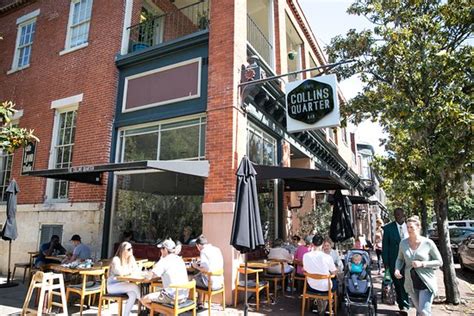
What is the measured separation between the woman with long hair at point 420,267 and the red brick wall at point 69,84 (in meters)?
7.27

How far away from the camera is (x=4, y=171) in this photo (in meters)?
11.5

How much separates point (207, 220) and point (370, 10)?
757 cm

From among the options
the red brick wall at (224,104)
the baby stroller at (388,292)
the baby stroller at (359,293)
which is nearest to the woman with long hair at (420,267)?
the baby stroller at (359,293)

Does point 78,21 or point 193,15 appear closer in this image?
point 78,21

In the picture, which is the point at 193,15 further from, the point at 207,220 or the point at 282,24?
the point at 207,220

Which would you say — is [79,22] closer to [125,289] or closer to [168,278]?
[125,289]

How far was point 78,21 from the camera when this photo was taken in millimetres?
10961

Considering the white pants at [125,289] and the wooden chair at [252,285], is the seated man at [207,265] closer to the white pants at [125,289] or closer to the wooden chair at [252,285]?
the wooden chair at [252,285]

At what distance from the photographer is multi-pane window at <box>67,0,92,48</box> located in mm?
10680

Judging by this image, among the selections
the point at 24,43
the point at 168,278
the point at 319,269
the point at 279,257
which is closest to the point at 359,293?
the point at 319,269

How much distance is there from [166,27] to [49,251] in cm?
775

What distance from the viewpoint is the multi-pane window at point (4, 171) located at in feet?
37.1

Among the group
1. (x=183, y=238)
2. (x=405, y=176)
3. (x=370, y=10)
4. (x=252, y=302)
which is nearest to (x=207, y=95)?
(x=183, y=238)

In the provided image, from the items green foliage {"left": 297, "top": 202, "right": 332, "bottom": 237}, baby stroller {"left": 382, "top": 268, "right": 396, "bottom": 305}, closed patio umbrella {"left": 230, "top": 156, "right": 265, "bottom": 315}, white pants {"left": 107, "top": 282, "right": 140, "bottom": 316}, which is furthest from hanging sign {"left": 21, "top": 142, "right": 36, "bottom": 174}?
baby stroller {"left": 382, "top": 268, "right": 396, "bottom": 305}
